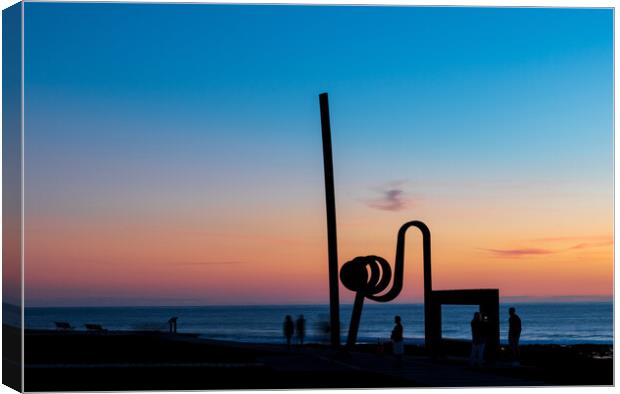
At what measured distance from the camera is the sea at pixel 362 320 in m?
75.1

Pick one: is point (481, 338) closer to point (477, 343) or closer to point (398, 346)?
point (477, 343)

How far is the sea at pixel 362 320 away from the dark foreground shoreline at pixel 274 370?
139 feet

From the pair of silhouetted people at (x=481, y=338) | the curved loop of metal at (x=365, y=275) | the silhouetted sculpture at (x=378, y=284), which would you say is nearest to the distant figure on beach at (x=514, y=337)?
the pair of silhouetted people at (x=481, y=338)

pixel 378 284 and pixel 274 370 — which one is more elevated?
pixel 378 284

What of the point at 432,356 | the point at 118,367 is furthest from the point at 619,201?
the point at 118,367

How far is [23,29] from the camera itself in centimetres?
1692

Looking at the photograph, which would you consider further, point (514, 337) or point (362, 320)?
point (362, 320)

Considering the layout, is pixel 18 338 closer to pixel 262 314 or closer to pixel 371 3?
pixel 371 3

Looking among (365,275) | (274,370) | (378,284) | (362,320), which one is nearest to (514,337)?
(378,284)

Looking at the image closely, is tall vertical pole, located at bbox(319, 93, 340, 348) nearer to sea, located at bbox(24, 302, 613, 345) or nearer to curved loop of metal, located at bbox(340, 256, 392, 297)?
curved loop of metal, located at bbox(340, 256, 392, 297)

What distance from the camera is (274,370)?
20031mm

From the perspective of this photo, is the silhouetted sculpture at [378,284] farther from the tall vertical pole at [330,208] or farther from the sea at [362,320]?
the sea at [362,320]

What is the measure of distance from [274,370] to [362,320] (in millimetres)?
72743

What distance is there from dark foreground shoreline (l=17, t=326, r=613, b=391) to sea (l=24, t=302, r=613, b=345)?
42250 mm
